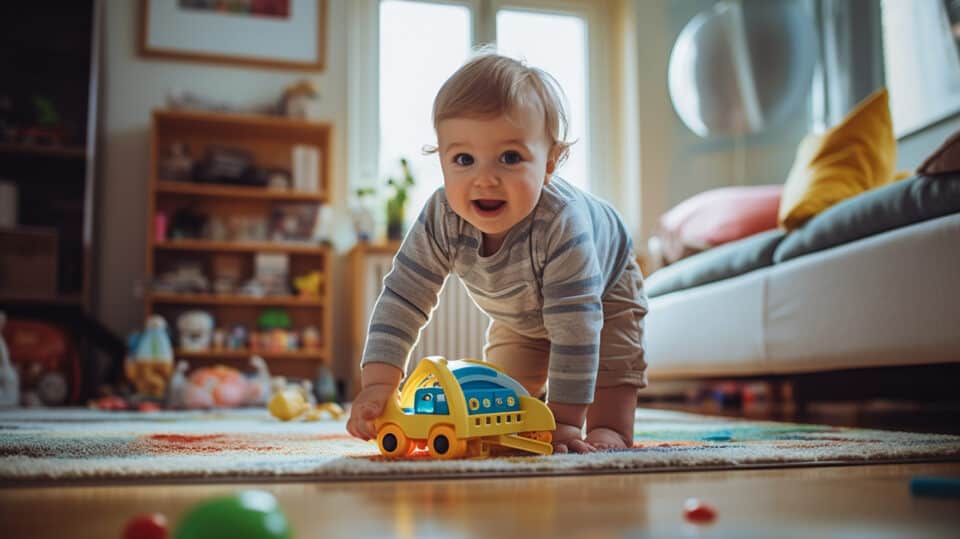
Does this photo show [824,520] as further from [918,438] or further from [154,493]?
[918,438]

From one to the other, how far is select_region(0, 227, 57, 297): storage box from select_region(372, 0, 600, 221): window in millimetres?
1305

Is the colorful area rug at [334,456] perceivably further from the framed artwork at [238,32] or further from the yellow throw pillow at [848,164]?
the framed artwork at [238,32]

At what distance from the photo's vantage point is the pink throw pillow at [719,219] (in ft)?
7.77

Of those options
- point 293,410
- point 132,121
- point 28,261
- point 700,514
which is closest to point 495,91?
point 700,514

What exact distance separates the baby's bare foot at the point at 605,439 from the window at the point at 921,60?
1956 millimetres

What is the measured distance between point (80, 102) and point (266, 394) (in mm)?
1623

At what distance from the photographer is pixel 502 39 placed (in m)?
3.98

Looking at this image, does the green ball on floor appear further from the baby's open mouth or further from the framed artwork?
the framed artwork

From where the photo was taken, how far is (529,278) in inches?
42.6

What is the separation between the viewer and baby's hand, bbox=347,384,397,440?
0.97 m

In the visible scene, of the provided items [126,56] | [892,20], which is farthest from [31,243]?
[892,20]

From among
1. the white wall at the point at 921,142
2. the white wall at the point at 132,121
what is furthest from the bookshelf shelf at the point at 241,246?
the white wall at the point at 921,142

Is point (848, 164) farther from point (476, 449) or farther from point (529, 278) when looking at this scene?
point (476, 449)

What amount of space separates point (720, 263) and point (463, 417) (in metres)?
1.43
